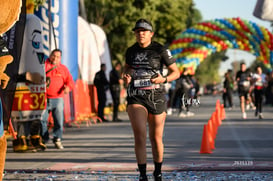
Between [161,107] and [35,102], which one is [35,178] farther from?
[35,102]

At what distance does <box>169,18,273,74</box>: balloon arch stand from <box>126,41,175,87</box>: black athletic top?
26.9m

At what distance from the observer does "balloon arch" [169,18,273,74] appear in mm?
35281

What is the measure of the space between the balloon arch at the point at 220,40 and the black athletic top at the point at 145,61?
26948 mm

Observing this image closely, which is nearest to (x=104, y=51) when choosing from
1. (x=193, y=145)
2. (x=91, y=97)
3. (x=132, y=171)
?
(x=91, y=97)

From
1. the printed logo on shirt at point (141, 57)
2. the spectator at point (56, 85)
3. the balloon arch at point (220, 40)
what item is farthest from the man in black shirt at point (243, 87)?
the printed logo on shirt at point (141, 57)

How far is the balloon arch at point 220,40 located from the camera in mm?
35281

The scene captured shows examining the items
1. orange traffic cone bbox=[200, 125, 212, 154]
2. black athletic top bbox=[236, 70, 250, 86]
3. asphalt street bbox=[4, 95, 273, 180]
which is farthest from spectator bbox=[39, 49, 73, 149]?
black athletic top bbox=[236, 70, 250, 86]

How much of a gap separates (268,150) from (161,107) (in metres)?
4.44

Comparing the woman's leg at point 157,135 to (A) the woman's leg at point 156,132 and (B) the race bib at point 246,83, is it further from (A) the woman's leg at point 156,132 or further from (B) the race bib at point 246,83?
(B) the race bib at point 246,83

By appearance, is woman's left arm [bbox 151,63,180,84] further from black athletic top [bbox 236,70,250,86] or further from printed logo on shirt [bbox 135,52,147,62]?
black athletic top [bbox 236,70,250,86]

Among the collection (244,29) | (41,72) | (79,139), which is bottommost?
(79,139)

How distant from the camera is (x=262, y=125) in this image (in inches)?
770

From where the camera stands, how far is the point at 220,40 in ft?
120

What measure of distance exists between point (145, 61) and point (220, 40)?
2863cm
